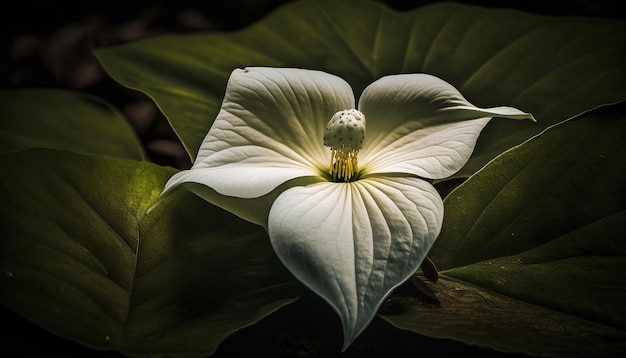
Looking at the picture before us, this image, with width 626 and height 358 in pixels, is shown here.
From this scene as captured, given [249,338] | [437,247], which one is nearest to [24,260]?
[249,338]

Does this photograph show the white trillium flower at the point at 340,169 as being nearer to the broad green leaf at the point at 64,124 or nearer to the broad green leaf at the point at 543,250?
the broad green leaf at the point at 543,250

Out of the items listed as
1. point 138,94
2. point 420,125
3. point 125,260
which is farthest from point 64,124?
point 420,125

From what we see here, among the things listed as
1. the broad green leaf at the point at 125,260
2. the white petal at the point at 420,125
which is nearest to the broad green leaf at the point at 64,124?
the broad green leaf at the point at 125,260

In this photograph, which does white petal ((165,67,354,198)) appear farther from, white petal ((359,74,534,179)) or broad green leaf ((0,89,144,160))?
broad green leaf ((0,89,144,160))

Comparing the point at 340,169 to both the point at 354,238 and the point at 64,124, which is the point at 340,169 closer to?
the point at 354,238

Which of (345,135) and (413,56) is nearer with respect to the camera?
(345,135)

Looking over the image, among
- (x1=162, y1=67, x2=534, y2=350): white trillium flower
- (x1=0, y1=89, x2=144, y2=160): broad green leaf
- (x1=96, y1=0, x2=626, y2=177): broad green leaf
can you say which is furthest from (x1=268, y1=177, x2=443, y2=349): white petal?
(x1=0, y1=89, x2=144, y2=160): broad green leaf
